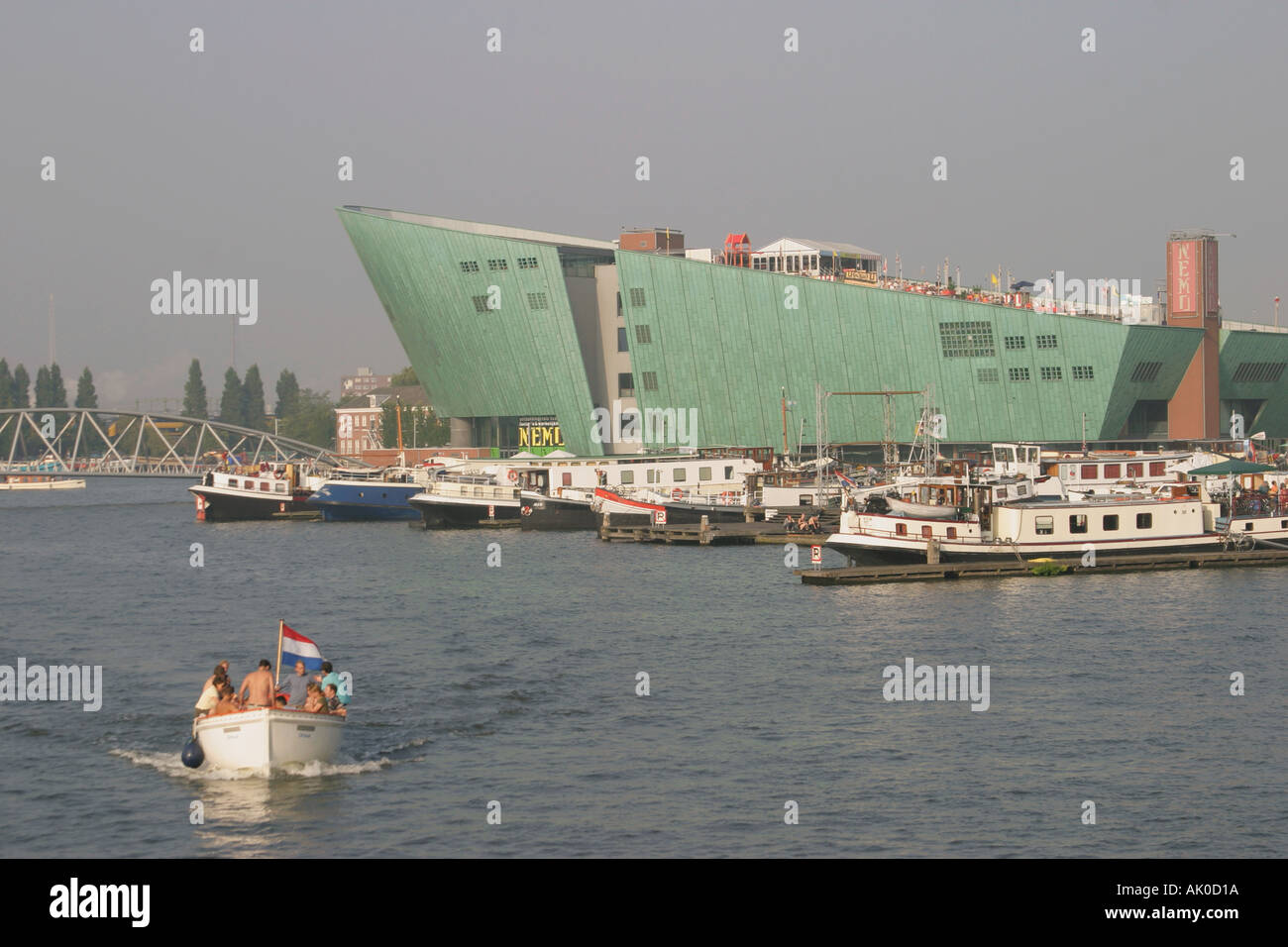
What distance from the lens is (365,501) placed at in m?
111

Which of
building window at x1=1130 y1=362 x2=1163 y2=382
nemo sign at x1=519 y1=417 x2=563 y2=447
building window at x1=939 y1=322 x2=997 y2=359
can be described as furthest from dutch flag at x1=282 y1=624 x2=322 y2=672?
nemo sign at x1=519 y1=417 x2=563 y2=447

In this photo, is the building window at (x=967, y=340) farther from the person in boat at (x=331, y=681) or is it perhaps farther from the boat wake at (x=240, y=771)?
the person in boat at (x=331, y=681)

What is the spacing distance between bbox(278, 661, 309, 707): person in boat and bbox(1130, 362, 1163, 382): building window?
9476 cm

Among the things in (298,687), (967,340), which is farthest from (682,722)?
(967,340)

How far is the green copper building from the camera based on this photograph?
116125mm

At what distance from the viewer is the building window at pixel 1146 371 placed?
115250 mm

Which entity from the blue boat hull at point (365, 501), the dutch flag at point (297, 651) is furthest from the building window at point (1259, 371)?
the dutch flag at point (297, 651)

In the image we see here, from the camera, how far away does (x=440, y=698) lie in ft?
131

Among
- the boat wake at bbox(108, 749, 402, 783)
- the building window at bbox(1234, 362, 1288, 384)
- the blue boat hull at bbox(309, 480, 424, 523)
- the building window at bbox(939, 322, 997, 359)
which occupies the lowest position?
the boat wake at bbox(108, 749, 402, 783)

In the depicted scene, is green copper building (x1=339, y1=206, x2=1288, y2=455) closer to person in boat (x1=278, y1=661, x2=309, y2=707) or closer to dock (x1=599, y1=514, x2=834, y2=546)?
dock (x1=599, y1=514, x2=834, y2=546)
